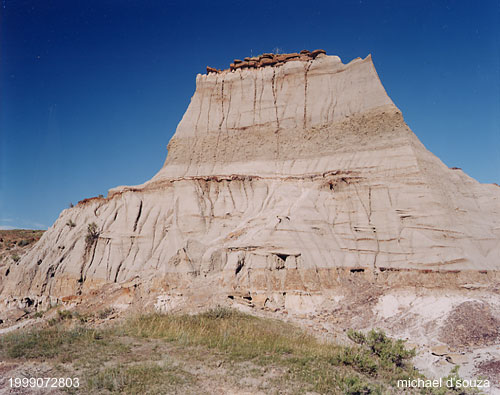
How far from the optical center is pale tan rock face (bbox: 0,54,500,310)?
70.6ft

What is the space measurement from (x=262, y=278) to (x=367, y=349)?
10.1m

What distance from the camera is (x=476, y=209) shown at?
82.3 ft

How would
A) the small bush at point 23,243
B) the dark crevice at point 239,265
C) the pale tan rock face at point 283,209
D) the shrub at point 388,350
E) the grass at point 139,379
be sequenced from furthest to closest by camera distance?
1. the small bush at point 23,243
2. the pale tan rock face at point 283,209
3. the dark crevice at point 239,265
4. the shrub at point 388,350
5. the grass at point 139,379

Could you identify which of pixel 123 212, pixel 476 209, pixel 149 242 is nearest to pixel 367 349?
pixel 476 209

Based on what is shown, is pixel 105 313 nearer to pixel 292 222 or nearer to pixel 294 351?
pixel 292 222

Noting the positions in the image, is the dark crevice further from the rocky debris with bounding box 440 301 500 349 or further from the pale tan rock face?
the rocky debris with bounding box 440 301 500 349

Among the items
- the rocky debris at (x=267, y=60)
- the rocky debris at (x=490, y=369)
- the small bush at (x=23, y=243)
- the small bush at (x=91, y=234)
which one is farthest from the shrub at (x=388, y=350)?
the small bush at (x=23, y=243)

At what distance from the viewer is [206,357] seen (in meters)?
9.98

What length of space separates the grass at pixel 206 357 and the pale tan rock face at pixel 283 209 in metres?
8.10

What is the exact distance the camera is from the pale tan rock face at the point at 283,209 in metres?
21.5

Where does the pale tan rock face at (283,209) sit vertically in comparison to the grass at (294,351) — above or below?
above

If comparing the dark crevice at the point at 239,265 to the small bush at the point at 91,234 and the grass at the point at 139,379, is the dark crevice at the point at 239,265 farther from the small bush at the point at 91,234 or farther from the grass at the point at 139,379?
the small bush at the point at 91,234

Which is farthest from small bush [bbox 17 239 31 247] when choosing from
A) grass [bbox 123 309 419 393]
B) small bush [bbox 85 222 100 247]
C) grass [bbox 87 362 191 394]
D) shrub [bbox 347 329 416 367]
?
shrub [bbox 347 329 416 367]

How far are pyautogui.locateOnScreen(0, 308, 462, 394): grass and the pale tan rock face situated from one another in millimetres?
8099
